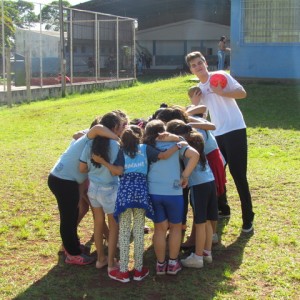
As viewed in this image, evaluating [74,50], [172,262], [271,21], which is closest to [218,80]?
[172,262]

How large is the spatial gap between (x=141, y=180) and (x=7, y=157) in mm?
5936

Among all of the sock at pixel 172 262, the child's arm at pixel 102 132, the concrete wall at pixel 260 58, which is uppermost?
the concrete wall at pixel 260 58

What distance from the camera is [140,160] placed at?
13.5 feet

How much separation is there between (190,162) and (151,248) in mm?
1145

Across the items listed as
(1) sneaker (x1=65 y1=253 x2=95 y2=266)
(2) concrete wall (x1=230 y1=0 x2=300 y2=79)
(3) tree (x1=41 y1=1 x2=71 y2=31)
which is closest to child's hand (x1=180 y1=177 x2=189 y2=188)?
(1) sneaker (x1=65 y1=253 x2=95 y2=266)

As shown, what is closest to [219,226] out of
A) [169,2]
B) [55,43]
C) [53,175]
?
[53,175]

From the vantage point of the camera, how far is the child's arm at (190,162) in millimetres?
4148

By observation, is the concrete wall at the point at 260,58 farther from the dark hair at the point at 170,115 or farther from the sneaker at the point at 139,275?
the sneaker at the point at 139,275

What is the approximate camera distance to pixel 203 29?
147 ft

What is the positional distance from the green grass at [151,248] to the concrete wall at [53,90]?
7.86 m

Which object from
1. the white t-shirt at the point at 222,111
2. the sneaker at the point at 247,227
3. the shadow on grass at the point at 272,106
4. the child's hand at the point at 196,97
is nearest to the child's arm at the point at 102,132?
the child's hand at the point at 196,97

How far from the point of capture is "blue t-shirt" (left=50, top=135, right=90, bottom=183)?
172 inches

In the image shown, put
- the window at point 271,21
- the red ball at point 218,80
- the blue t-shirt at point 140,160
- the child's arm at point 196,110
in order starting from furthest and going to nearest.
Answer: the window at point 271,21
the red ball at point 218,80
the child's arm at point 196,110
the blue t-shirt at point 140,160

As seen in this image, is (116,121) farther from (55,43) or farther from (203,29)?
(203,29)
